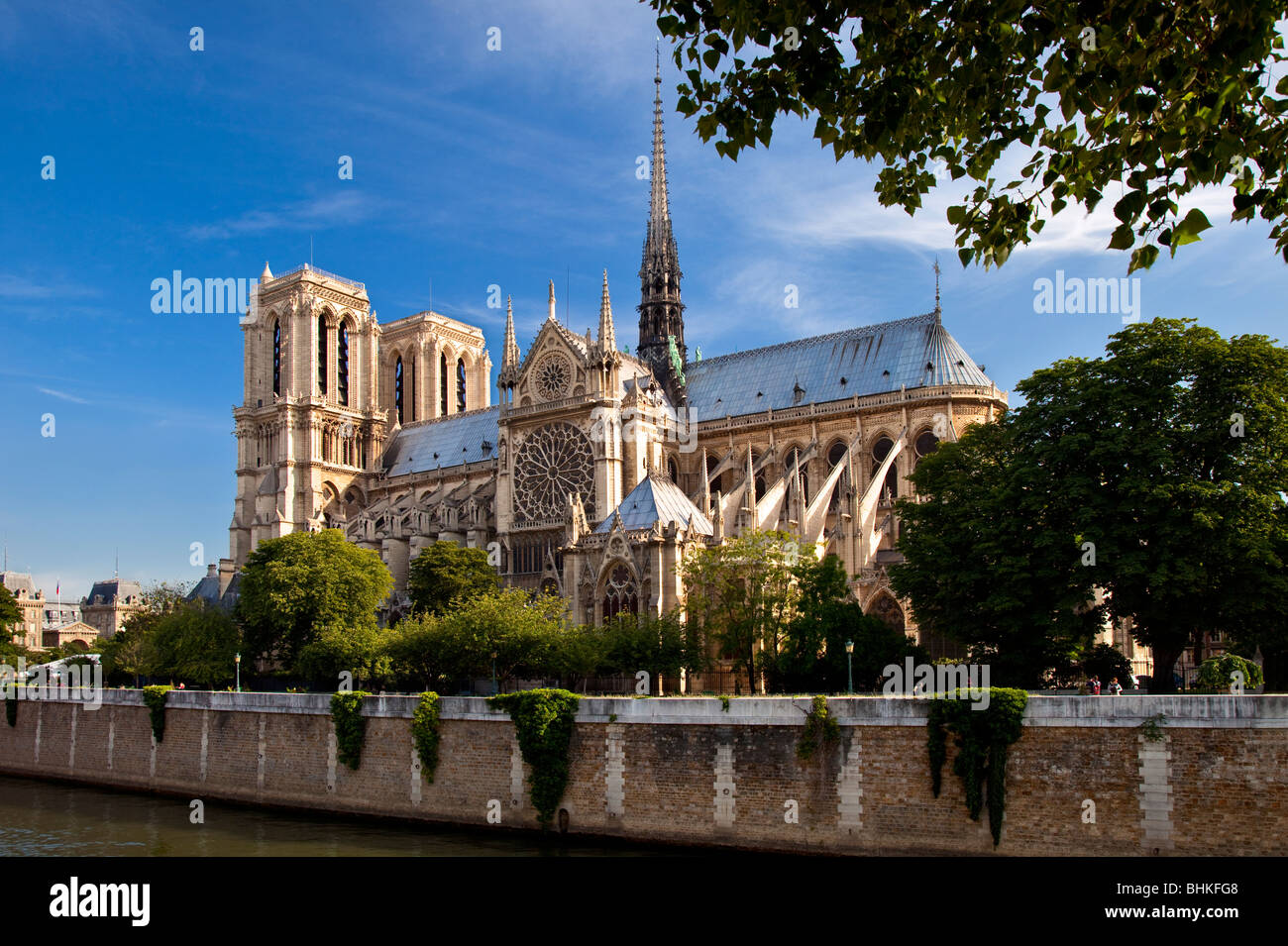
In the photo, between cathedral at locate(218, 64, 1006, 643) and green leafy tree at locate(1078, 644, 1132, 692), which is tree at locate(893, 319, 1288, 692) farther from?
cathedral at locate(218, 64, 1006, 643)

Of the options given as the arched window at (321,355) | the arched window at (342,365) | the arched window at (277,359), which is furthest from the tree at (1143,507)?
the arched window at (277,359)

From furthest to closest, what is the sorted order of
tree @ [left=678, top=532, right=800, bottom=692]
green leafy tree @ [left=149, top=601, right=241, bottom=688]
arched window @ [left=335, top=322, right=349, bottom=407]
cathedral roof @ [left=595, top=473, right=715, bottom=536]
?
arched window @ [left=335, top=322, right=349, bottom=407] < green leafy tree @ [left=149, top=601, right=241, bottom=688] < cathedral roof @ [left=595, top=473, right=715, bottom=536] < tree @ [left=678, top=532, right=800, bottom=692]

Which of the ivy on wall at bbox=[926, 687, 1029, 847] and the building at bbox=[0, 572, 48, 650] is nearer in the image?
the ivy on wall at bbox=[926, 687, 1029, 847]

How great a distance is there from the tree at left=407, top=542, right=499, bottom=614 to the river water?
1595cm

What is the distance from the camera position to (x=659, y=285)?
62.7 metres

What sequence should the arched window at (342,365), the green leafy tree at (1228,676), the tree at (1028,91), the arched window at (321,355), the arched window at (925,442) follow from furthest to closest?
1. the arched window at (342,365)
2. the arched window at (321,355)
3. the arched window at (925,442)
4. the green leafy tree at (1228,676)
5. the tree at (1028,91)

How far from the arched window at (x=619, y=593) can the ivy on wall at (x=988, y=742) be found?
1790cm

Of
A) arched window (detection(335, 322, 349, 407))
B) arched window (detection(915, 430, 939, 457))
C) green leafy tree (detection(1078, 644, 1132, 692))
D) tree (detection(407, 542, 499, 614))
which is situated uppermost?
arched window (detection(335, 322, 349, 407))

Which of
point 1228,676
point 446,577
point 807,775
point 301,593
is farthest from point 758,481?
point 1228,676

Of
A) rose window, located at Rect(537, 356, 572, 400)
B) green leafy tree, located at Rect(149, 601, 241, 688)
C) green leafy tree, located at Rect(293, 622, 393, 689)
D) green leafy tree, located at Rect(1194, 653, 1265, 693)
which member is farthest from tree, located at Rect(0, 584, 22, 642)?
green leafy tree, located at Rect(1194, 653, 1265, 693)

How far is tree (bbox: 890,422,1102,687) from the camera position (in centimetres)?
2675

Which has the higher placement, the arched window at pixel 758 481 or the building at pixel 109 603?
the arched window at pixel 758 481

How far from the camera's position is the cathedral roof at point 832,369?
51500mm

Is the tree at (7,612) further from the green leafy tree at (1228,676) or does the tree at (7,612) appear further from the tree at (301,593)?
the green leafy tree at (1228,676)
